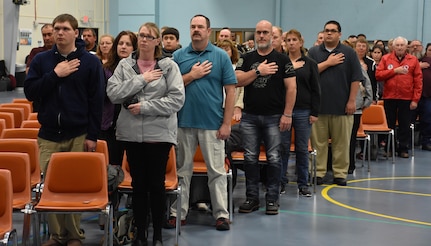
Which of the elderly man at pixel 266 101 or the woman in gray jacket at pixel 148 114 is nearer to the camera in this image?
the woman in gray jacket at pixel 148 114

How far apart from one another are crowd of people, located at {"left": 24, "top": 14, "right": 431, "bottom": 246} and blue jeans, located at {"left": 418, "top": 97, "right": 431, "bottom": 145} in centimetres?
333

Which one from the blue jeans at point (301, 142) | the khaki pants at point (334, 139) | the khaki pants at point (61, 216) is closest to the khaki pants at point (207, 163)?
the khaki pants at point (61, 216)

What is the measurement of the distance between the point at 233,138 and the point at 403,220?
1788mm

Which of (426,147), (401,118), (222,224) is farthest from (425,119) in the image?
(222,224)

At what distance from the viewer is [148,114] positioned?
4438mm

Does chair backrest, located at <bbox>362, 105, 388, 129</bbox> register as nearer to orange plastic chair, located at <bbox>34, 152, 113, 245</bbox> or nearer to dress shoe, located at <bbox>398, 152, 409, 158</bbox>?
dress shoe, located at <bbox>398, 152, 409, 158</bbox>

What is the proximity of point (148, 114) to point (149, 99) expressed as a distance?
0.13 m

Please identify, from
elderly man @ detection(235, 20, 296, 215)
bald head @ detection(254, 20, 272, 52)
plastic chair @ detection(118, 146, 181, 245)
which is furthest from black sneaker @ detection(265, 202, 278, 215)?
bald head @ detection(254, 20, 272, 52)

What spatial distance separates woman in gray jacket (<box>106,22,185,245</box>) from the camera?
14.6 ft

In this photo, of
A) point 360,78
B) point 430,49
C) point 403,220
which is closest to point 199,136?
point 403,220

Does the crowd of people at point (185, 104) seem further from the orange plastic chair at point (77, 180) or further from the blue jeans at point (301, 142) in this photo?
the orange plastic chair at point (77, 180)

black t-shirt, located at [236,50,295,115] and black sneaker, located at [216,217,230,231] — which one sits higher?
black t-shirt, located at [236,50,295,115]

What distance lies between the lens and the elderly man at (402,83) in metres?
9.17

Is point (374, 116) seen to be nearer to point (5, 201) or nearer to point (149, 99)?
point (149, 99)
